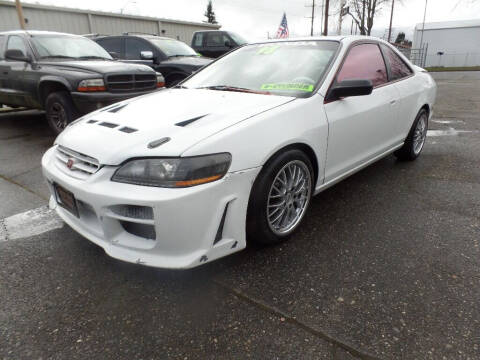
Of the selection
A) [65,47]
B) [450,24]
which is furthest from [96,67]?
[450,24]

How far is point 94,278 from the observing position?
2.18 metres

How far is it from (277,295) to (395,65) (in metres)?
2.97

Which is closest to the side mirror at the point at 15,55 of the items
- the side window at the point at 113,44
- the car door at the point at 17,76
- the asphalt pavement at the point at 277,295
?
the car door at the point at 17,76

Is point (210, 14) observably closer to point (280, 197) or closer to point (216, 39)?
point (216, 39)

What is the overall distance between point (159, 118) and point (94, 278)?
111cm

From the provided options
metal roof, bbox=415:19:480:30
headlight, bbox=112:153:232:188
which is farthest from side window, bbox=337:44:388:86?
metal roof, bbox=415:19:480:30

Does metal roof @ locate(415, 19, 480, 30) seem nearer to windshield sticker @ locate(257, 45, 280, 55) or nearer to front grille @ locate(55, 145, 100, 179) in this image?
windshield sticker @ locate(257, 45, 280, 55)

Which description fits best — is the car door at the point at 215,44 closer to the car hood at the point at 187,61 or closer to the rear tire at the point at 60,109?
the car hood at the point at 187,61

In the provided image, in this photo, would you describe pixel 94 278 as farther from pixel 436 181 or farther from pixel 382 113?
pixel 436 181

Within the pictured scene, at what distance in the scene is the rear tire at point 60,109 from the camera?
201 inches

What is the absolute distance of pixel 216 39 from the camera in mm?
10633

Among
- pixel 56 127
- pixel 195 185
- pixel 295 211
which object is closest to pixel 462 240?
pixel 295 211

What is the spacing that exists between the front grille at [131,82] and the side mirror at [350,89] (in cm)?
367

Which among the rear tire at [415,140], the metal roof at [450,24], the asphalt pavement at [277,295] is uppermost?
the metal roof at [450,24]
